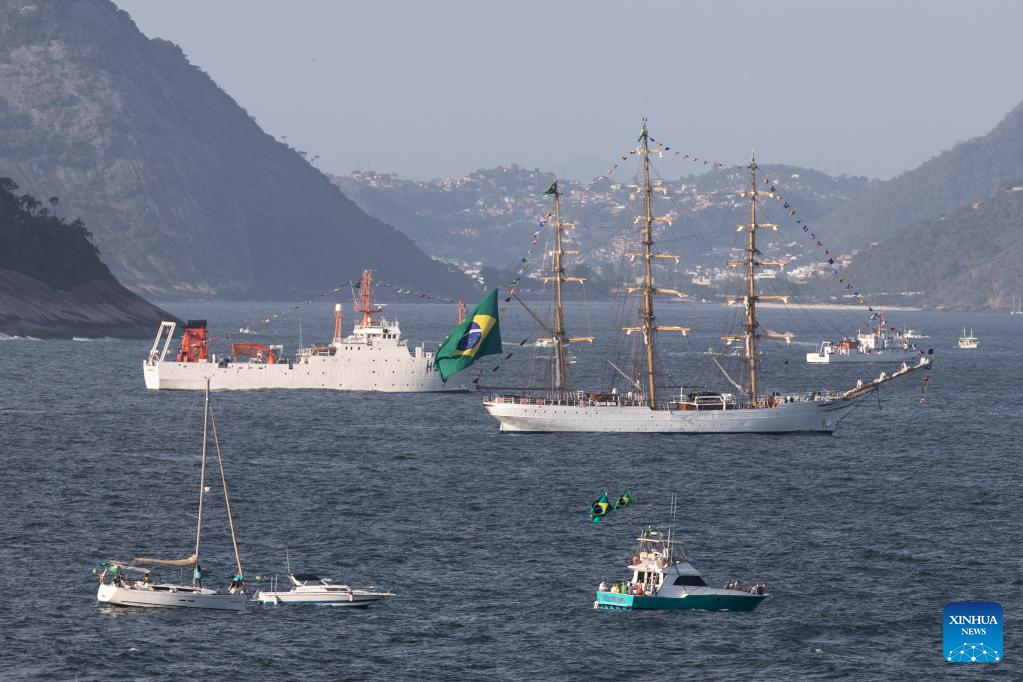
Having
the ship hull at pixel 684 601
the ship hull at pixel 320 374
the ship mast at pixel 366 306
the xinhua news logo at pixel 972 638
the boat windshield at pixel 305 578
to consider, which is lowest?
the xinhua news logo at pixel 972 638

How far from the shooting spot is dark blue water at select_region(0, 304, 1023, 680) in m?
52.4

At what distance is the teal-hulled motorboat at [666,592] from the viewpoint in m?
57.6

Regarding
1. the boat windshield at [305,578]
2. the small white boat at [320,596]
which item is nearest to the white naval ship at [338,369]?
the boat windshield at [305,578]

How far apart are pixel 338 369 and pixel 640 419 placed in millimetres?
41768

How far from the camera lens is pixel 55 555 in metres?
65.2

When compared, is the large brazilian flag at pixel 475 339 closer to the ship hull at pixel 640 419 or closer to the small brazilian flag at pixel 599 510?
the ship hull at pixel 640 419

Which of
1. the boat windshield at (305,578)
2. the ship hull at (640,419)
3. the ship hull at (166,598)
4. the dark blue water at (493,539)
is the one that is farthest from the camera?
the ship hull at (640,419)

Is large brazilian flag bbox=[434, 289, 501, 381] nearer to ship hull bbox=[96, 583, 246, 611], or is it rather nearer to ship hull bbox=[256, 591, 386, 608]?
ship hull bbox=[256, 591, 386, 608]

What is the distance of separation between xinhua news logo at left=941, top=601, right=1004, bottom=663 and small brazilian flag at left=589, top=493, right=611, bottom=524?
15366 millimetres

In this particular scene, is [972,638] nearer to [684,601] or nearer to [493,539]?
[684,601]

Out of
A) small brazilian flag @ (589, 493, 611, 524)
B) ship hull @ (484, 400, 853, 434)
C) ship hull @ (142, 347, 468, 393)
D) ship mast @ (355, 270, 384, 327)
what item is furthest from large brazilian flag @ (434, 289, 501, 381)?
small brazilian flag @ (589, 493, 611, 524)

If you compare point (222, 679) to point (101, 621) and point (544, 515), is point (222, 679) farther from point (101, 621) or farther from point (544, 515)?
point (544, 515)

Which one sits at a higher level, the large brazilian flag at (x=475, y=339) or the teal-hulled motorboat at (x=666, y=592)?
the large brazilian flag at (x=475, y=339)

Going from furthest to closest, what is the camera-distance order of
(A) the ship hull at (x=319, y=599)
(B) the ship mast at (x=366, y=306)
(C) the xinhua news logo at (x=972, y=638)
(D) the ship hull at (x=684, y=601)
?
(B) the ship mast at (x=366, y=306), (A) the ship hull at (x=319, y=599), (D) the ship hull at (x=684, y=601), (C) the xinhua news logo at (x=972, y=638)
